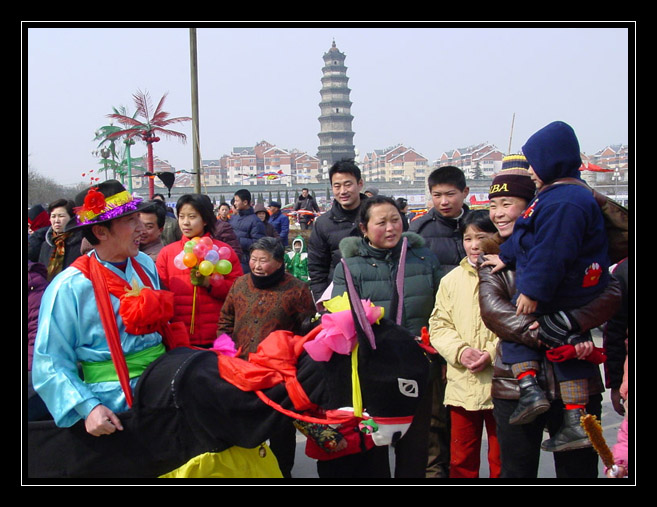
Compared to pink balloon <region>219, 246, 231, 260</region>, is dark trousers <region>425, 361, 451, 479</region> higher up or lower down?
lower down

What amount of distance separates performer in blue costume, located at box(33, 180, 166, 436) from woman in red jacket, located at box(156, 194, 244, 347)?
104 cm

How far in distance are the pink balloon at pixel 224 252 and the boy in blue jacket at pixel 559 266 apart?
6.33 feet

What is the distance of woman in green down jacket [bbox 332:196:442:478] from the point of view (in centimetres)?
293

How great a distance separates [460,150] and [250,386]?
119696 mm

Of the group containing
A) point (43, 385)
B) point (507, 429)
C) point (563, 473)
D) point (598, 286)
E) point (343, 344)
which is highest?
point (598, 286)

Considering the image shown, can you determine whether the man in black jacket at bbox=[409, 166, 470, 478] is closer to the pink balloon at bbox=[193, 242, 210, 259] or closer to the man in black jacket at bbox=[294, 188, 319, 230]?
the pink balloon at bbox=[193, 242, 210, 259]

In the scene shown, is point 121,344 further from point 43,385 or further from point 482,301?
point 482,301

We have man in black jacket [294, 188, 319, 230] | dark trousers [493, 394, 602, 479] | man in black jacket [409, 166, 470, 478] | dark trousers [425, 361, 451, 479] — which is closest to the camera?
Result: dark trousers [493, 394, 602, 479]

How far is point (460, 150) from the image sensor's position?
11681 centimetres

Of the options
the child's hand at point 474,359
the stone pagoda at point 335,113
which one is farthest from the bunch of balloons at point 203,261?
the stone pagoda at point 335,113

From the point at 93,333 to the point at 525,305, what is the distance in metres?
1.71

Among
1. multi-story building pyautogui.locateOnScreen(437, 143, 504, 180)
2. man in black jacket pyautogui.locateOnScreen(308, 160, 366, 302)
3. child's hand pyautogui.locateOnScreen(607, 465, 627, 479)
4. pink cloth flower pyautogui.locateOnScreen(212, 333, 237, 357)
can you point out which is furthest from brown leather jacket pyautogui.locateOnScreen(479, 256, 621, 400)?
multi-story building pyautogui.locateOnScreen(437, 143, 504, 180)
